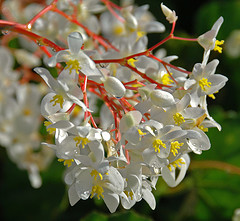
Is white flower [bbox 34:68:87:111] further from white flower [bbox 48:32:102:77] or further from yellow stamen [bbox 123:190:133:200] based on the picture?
yellow stamen [bbox 123:190:133:200]

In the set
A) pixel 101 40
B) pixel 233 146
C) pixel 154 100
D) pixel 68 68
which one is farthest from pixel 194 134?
pixel 233 146

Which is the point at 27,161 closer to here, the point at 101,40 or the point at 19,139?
the point at 19,139

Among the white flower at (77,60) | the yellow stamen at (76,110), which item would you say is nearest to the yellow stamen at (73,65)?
the white flower at (77,60)

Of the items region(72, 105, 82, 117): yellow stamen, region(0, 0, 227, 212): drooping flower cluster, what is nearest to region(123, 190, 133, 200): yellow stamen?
region(0, 0, 227, 212): drooping flower cluster

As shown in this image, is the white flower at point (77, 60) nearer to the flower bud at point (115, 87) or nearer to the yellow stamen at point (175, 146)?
the flower bud at point (115, 87)

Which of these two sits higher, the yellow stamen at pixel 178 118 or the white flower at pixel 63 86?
the white flower at pixel 63 86

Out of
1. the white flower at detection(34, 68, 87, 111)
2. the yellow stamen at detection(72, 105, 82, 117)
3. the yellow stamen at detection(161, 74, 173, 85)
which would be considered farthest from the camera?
the yellow stamen at detection(72, 105, 82, 117)

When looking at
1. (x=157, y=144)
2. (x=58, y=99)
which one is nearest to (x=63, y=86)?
(x=58, y=99)
